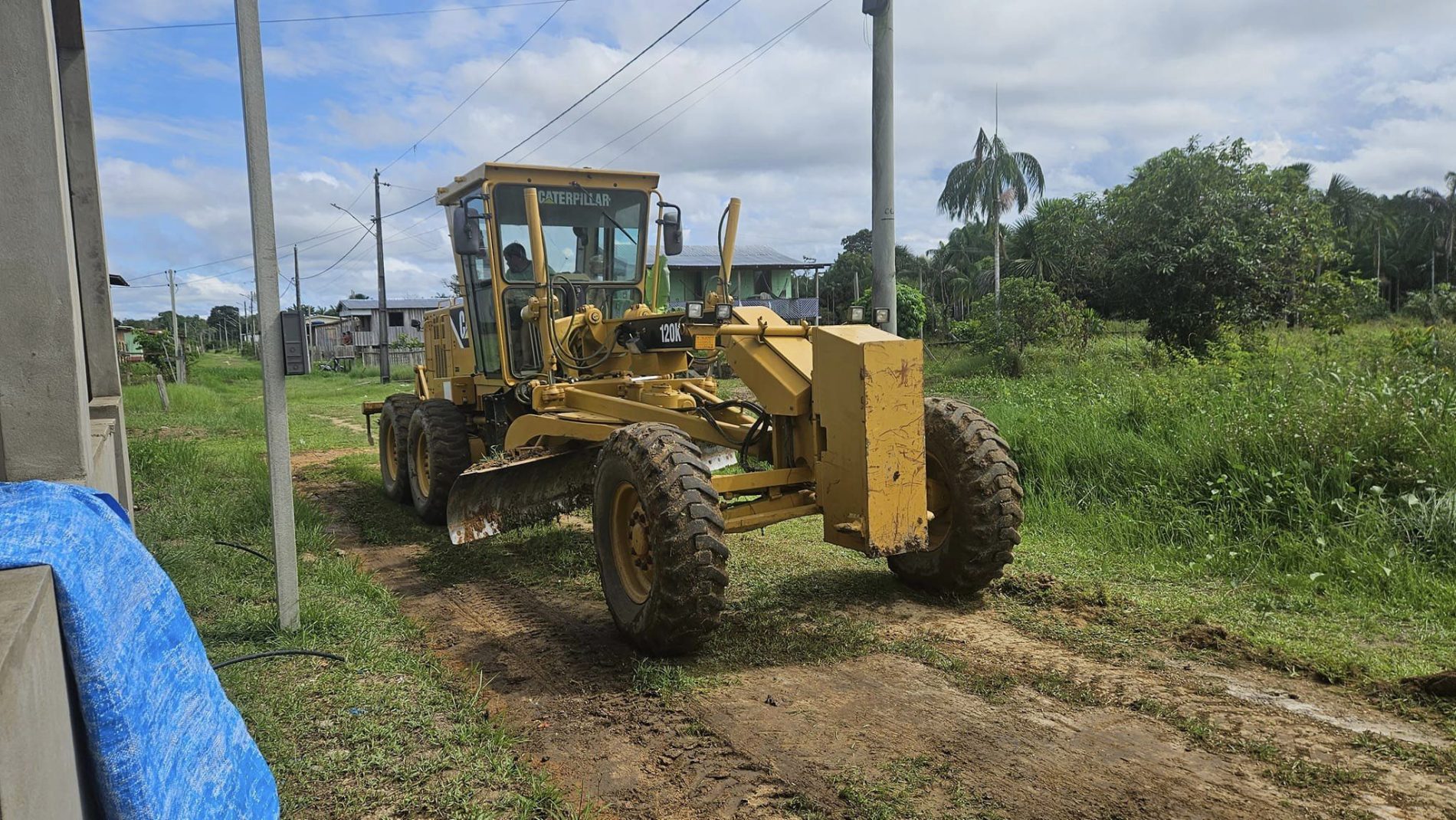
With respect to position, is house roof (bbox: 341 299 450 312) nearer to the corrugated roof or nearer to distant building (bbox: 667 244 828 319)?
the corrugated roof

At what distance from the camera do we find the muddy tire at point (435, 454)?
806cm

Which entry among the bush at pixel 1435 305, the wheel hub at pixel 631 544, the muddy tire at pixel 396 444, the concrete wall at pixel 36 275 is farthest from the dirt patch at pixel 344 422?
the bush at pixel 1435 305

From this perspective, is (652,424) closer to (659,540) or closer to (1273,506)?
(659,540)

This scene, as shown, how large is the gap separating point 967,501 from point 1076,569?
5.04 feet

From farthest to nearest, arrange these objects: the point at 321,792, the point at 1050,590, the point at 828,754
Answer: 1. the point at 1050,590
2. the point at 828,754
3. the point at 321,792

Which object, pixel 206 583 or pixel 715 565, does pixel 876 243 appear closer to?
pixel 715 565

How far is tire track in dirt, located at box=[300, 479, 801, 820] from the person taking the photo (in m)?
3.40

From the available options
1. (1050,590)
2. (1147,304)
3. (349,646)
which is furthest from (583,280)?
(1147,304)

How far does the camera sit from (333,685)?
169 inches

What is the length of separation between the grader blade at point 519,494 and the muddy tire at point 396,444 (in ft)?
8.29

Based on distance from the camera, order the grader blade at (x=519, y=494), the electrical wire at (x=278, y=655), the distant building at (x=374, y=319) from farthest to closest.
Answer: the distant building at (x=374, y=319) < the grader blade at (x=519, y=494) < the electrical wire at (x=278, y=655)

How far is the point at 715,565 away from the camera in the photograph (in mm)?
4395

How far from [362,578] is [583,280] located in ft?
9.95

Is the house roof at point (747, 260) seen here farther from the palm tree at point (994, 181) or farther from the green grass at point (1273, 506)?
the green grass at point (1273, 506)
